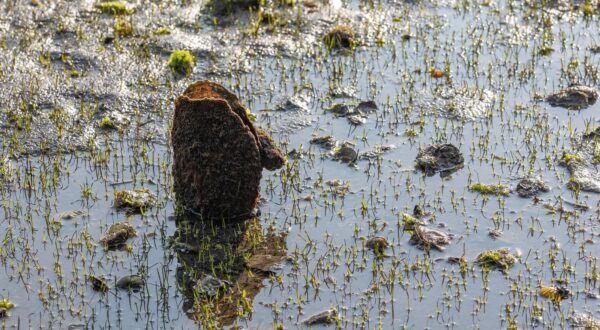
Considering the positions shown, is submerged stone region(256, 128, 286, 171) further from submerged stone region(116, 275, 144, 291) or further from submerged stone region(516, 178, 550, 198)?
submerged stone region(516, 178, 550, 198)

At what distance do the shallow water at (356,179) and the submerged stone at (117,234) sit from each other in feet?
0.44

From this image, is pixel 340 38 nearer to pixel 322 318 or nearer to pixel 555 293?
pixel 555 293

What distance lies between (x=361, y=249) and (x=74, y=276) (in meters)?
2.78

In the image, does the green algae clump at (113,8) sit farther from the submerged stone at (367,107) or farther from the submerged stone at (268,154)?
the submerged stone at (268,154)

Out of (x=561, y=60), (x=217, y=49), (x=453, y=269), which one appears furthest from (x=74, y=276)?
(x=561, y=60)

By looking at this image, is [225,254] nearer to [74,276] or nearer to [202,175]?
[202,175]

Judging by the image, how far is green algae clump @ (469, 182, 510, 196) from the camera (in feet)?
36.4

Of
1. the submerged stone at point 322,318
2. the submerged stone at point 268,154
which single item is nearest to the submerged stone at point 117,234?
the submerged stone at point 268,154

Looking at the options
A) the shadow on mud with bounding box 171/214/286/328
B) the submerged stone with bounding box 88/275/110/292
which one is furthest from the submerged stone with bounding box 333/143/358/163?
the submerged stone with bounding box 88/275/110/292

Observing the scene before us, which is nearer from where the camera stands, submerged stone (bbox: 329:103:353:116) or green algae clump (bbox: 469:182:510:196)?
green algae clump (bbox: 469:182:510:196)

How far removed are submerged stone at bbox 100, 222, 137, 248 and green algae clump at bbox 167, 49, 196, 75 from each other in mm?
3788

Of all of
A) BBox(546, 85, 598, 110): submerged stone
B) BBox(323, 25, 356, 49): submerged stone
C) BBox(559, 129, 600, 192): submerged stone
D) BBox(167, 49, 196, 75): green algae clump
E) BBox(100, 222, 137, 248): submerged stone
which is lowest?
BBox(100, 222, 137, 248): submerged stone

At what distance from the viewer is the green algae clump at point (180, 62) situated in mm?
13547

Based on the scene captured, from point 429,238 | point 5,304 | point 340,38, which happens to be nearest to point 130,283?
point 5,304
